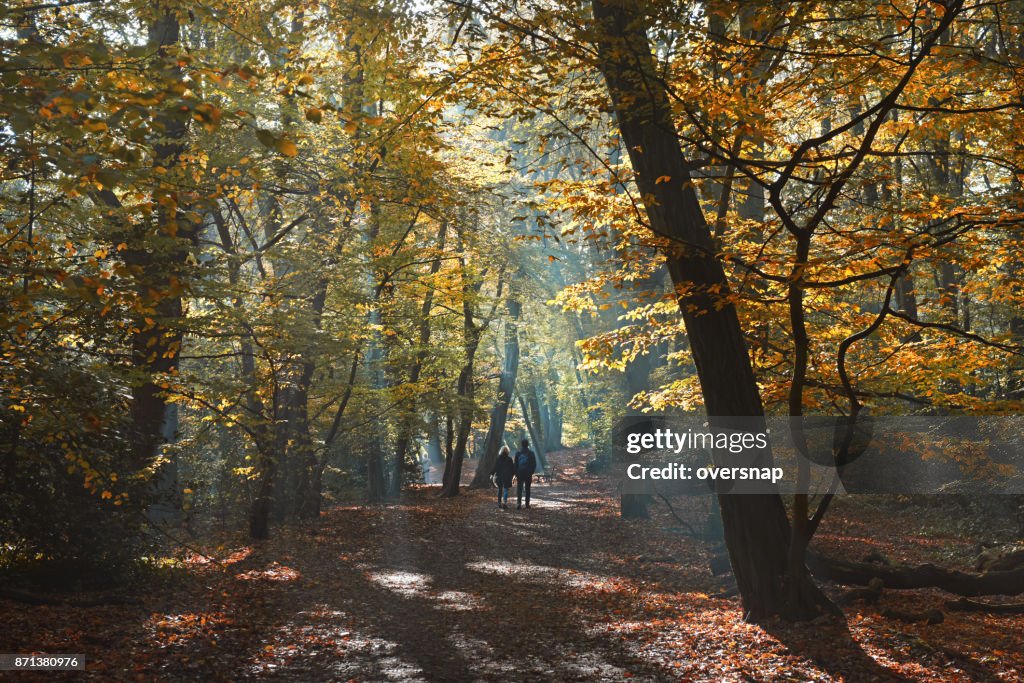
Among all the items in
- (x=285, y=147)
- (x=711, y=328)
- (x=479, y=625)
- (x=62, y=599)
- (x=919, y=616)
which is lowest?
(x=479, y=625)

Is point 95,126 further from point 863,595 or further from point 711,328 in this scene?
point 863,595

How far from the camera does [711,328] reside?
7676mm

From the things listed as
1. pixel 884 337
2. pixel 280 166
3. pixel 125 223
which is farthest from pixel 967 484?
pixel 125 223

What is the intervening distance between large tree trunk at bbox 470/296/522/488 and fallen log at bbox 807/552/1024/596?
1525 cm

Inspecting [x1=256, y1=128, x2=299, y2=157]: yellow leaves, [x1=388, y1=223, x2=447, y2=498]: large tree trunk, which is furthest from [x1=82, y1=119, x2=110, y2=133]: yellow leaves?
[x1=388, y1=223, x2=447, y2=498]: large tree trunk

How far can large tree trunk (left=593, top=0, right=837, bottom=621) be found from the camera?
732 centimetres

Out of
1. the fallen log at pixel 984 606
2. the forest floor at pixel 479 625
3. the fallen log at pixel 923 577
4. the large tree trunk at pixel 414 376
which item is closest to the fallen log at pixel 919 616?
the forest floor at pixel 479 625

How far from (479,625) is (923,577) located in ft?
16.9

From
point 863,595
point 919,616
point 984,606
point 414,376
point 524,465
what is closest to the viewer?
point 919,616

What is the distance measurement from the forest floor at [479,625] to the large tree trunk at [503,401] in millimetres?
10474

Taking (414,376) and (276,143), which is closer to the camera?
(276,143)

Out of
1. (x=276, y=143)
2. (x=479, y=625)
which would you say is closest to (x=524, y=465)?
(x=479, y=625)

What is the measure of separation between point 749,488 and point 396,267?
28.1 ft

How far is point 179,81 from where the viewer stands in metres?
3.68
